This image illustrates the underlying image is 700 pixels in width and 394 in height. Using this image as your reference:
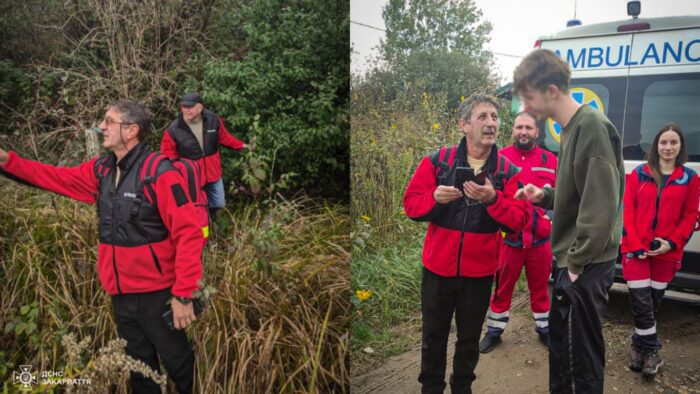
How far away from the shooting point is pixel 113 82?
341 centimetres

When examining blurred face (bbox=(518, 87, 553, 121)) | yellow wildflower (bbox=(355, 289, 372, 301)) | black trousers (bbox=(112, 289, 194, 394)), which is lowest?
black trousers (bbox=(112, 289, 194, 394))

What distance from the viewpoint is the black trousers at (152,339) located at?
8.22 ft

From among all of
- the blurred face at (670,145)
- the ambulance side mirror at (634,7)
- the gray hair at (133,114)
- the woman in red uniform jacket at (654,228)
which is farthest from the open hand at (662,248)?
the gray hair at (133,114)

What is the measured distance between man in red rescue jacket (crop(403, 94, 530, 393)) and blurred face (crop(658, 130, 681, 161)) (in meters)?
0.52

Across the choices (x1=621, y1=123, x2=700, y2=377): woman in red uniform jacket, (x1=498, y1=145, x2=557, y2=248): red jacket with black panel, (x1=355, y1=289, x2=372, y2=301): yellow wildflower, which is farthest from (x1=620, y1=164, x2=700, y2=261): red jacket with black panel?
(x1=355, y1=289, x2=372, y2=301): yellow wildflower

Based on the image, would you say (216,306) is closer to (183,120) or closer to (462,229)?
(183,120)

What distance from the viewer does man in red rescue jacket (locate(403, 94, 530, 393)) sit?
2.13 m

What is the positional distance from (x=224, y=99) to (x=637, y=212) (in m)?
2.63

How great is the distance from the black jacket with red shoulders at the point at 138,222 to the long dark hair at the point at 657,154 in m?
1.89

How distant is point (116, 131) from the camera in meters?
2.45

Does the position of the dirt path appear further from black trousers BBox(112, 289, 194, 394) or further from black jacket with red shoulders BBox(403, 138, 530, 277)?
black trousers BBox(112, 289, 194, 394)

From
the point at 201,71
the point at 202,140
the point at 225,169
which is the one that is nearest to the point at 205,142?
the point at 202,140

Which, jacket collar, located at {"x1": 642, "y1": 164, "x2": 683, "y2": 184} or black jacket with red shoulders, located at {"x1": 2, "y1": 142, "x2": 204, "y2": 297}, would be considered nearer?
jacket collar, located at {"x1": 642, "y1": 164, "x2": 683, "y2": 184}

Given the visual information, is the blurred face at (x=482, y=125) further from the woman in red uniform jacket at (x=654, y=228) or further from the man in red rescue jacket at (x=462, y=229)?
the woman in red uniform jacket at (x=654, y=228)
